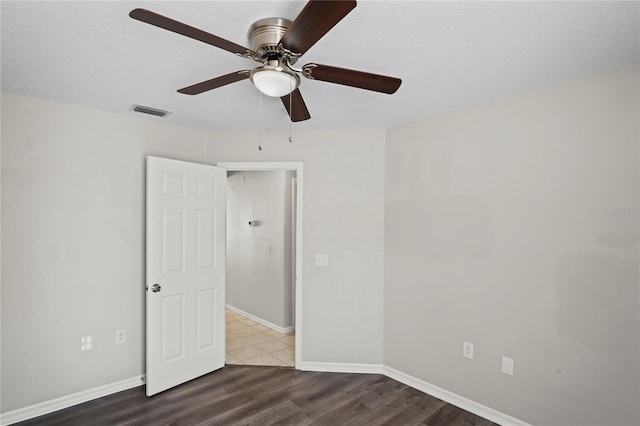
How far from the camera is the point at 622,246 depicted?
6.84ft

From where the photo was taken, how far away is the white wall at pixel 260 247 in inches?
183

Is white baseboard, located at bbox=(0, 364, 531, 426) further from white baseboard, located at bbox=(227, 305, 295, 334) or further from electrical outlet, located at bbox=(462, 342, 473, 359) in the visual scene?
white baseboard, located at bbox=(227, 305, 295, 334)

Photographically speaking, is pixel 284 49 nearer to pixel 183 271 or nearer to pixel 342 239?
pixel 342 239

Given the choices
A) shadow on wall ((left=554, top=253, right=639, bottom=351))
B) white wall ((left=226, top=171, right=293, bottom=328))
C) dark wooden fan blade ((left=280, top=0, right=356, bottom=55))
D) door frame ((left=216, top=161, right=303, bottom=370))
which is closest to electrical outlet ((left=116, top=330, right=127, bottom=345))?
door frame ((left=216, top=161, right=303, bottom=370))

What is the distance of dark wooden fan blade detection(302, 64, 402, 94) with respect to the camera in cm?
157

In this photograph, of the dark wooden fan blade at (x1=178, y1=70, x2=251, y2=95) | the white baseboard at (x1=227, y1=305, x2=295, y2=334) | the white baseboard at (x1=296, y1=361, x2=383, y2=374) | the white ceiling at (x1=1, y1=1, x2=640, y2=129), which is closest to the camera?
the white ceiling at (x1=1, y1=1, x2=640, y2=129)

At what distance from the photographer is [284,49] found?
1.50 metres

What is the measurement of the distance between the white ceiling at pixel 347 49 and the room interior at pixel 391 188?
0.05ft

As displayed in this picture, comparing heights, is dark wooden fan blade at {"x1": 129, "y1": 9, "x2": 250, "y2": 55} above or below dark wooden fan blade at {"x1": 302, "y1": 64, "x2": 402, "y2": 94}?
above

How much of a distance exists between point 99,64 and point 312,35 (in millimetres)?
1463

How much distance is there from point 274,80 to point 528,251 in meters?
2.08

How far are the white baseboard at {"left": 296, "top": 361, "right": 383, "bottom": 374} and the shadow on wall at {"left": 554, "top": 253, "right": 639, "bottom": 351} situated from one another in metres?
1.73

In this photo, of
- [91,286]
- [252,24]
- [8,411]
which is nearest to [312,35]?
[252,24]

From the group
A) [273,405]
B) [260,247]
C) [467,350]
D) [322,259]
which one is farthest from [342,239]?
[260,247]
